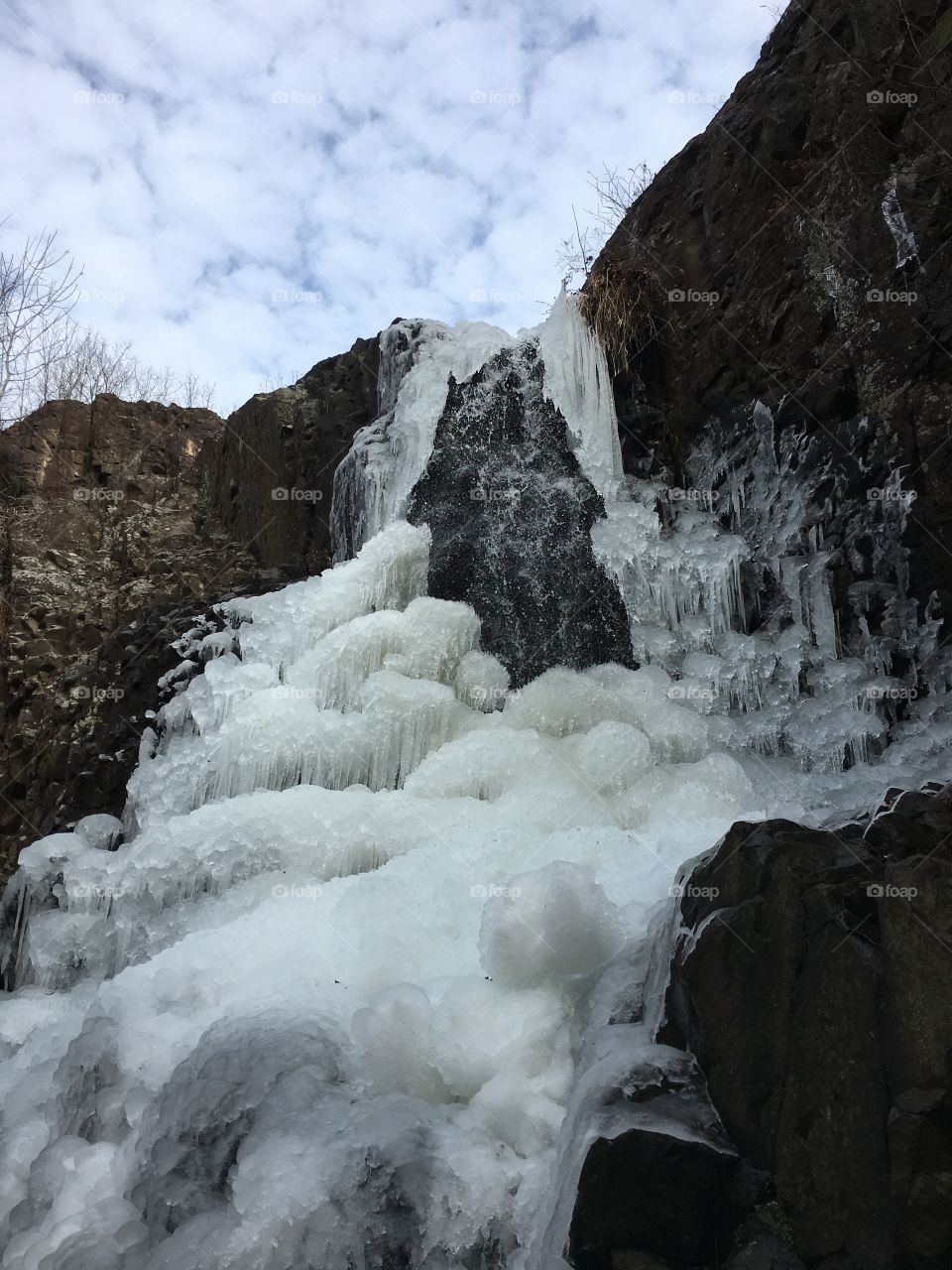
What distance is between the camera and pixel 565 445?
6.21m

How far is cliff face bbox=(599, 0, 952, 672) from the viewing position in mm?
4691

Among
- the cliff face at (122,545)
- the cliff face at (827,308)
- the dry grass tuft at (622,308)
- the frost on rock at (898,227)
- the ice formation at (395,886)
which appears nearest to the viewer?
the ice formation at (395,886)

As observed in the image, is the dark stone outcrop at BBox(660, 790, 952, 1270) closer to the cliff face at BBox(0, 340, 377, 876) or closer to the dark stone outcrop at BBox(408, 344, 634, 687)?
the dark stone outcrop at BBox(408, 344, 634, 687)

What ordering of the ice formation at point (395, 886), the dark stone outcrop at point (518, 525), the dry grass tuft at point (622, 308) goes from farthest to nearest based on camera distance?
the dry grass tuft at point (622, 308), the dark stone outcrop at point (518, 525), the ice formation at point (395, 886)

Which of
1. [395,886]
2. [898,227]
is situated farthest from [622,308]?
[395,886]

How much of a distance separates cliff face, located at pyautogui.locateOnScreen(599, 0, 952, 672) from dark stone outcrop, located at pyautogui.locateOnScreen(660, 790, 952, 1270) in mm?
2639

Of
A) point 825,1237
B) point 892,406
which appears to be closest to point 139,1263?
point 825,1237

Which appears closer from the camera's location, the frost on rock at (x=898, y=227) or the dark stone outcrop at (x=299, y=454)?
the frost on rock at (x=898, y=227)

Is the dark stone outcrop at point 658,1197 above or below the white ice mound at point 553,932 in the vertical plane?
below

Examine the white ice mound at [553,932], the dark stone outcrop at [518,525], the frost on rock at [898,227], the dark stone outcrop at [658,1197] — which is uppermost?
the frost on rock at [898,227]

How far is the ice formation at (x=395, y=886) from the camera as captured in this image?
87.7 inches

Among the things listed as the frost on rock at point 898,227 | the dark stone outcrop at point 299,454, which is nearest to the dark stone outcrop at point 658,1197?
the frost on rock at point 898,227

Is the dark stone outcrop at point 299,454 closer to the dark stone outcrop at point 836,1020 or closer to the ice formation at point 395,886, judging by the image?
the ice formation at point 395,886

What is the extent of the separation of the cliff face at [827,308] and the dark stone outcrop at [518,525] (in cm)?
58
